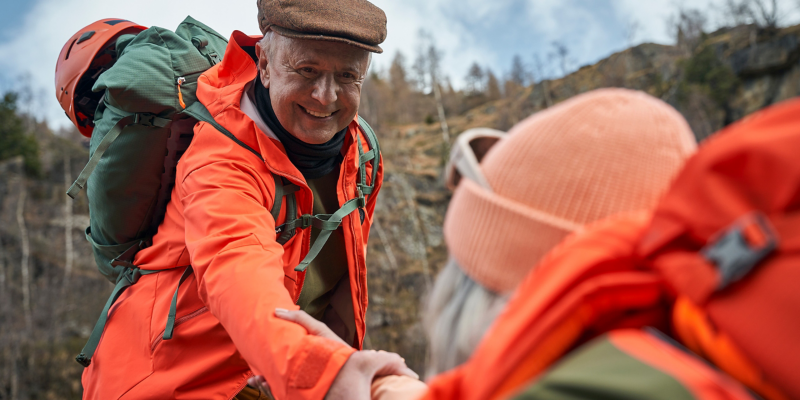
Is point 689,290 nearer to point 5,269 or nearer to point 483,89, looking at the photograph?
point 5,269

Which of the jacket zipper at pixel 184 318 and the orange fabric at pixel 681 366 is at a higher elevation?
the orange fabric at pixel 681 366

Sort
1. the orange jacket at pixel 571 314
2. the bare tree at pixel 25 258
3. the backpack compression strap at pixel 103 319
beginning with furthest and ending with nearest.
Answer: the bare tree at pixel 25 258 → the backpack compression strap at pixel 103 319 → the orange jacket at pixel 571 314

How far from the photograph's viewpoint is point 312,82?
2.67 m

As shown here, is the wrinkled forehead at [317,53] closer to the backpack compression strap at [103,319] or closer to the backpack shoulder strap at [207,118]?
the backpack shoulder strap at [207,118]

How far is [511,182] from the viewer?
1123 mm

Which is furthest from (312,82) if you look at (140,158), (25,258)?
(25,258)

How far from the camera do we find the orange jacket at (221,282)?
6.17ft

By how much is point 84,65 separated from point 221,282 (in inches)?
77.3

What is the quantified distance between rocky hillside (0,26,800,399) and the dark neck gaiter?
20.6 meters

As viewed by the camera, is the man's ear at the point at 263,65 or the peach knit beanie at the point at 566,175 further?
the man's ear at the point at 263,65

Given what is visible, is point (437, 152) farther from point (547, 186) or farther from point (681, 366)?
point (681, 366)

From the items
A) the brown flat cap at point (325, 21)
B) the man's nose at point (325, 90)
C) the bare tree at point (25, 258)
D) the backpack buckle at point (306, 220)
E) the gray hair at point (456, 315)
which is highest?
the brown flat cap at point (325, 21)

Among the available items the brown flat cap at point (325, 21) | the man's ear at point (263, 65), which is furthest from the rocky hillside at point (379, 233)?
the brown flat cap at point (325, 21)

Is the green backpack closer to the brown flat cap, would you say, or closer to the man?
the man
